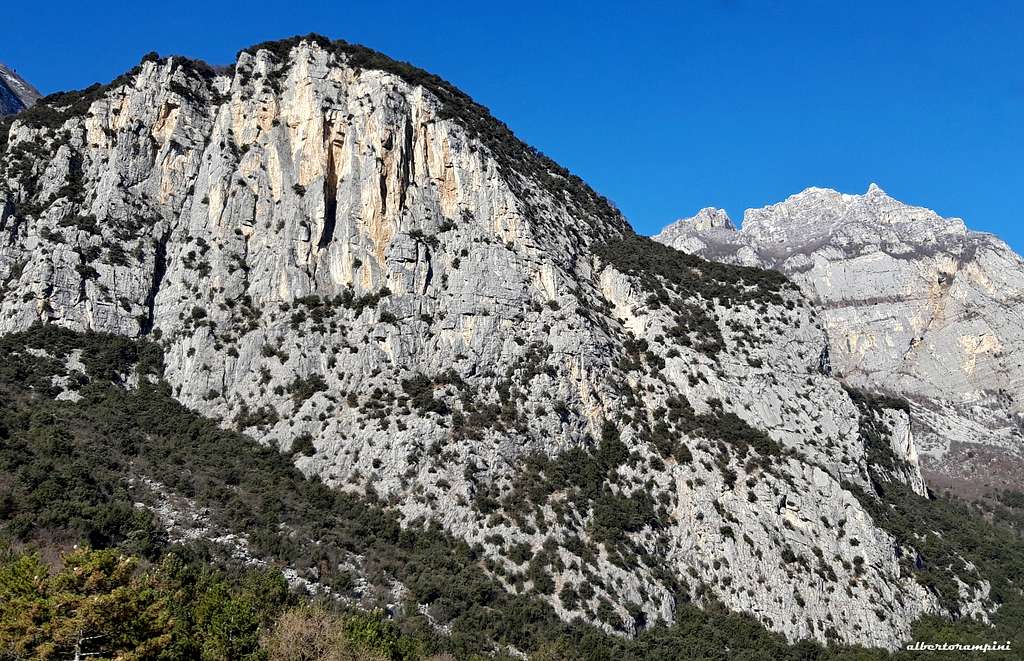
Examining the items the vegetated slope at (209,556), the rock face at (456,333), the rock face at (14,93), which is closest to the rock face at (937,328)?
the rock face at (456,333)

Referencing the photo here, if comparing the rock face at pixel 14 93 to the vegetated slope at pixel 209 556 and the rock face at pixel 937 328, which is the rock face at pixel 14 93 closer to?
the vegetated slope at pixel 209 556

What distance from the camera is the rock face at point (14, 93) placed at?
435 feet

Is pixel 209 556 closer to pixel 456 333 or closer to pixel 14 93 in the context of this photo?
pixel 456 333

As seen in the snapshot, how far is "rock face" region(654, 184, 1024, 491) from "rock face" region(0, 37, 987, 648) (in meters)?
66.3

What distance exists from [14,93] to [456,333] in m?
137

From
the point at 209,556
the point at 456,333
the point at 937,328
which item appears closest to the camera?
the point at 209,556

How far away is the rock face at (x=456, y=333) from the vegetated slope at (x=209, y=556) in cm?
250

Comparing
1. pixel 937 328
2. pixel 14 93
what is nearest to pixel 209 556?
pixel 14 93

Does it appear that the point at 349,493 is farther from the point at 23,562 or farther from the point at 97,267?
the point at 97,267

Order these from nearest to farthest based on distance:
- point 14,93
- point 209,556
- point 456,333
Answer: point 209,556, point 456,333, point 14,93

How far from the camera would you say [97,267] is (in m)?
63.5

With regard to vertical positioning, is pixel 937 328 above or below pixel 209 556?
above

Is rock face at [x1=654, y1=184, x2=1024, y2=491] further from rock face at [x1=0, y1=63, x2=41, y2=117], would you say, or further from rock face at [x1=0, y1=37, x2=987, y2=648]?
rock face at [x1=0, y1=63, x2=41, y2=117]

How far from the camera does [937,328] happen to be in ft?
511
